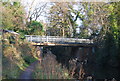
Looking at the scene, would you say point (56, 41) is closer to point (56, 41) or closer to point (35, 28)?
point (56, 41)

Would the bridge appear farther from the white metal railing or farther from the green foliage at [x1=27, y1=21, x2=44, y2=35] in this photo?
the green foliage at [x1=27, y1=21, x2=44, y2=35]

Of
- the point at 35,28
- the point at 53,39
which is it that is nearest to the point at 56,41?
the point at 53,39

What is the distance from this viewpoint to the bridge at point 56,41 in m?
8.99

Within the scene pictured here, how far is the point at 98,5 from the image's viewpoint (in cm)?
930

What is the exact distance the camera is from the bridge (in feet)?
29.5

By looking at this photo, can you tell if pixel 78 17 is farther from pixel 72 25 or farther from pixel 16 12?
pixel 16 12

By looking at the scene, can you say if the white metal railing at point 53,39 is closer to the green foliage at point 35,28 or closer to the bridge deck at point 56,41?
→ the bridge deck at point 56,41

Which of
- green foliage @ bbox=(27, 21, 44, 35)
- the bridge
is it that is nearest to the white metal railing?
the bridge

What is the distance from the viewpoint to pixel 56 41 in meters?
9.34

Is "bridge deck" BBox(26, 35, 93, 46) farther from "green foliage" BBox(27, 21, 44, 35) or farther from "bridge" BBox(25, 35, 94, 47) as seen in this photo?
"green foliage" BBox(27, 21, 44, 35)

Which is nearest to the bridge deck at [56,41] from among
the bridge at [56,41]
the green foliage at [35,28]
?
the bridge at [56,41]

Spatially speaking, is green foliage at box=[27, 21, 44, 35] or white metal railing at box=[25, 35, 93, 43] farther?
green foliage at box=[27, 21, 44, 35]

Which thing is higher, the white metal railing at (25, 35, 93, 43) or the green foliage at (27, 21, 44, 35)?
the green foliage at (27, 21, 44, 35)

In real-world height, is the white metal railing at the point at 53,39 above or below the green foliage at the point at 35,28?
below
